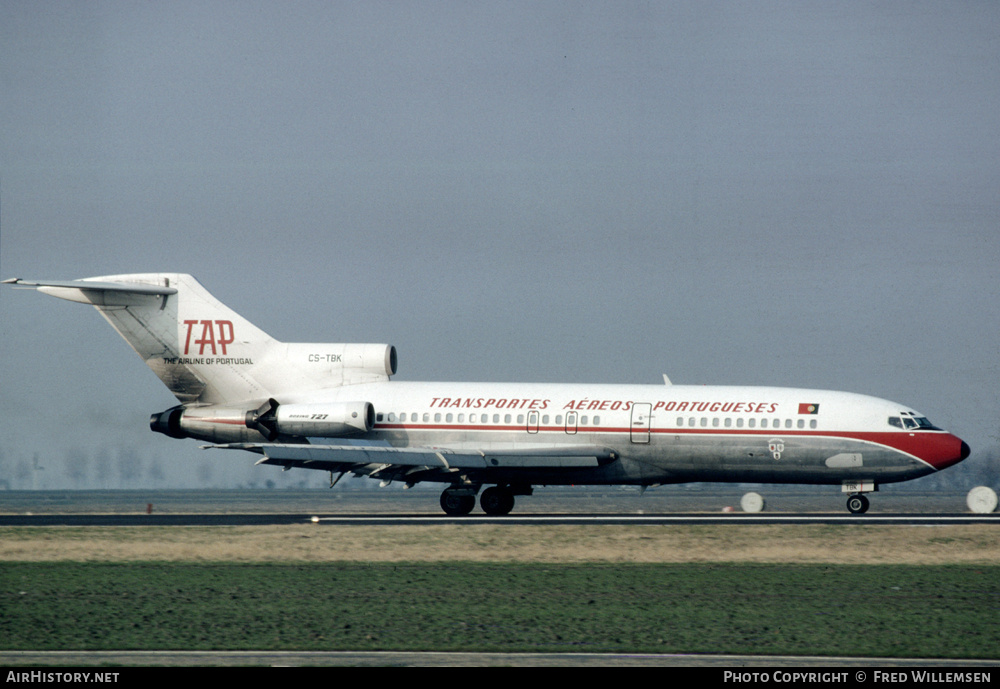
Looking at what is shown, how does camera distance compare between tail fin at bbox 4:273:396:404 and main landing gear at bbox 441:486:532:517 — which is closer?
main landing gear at bbox 441:486:532:517

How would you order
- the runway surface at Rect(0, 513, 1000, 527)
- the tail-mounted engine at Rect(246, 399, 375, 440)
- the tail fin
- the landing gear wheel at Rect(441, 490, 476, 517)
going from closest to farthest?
the runway surface at Rect(0, 513, 1000, 527), the tail-mounted engine at Rect(246, 399, 375, 440), the landing gear wheel at Rect(441, 490, 476, 517), the tail fin

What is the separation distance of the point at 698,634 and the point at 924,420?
80.2ft

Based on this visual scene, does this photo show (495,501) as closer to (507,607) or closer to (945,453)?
(945,453)

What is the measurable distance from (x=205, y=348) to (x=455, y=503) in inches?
450

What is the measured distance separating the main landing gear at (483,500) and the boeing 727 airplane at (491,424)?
0.05 meters

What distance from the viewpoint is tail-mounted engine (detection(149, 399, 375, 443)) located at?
40.0 m

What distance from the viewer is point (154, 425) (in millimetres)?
42844

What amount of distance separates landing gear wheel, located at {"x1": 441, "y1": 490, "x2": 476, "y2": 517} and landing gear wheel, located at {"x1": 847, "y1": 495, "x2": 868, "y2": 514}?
516 inches

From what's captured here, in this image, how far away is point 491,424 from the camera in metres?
40.0

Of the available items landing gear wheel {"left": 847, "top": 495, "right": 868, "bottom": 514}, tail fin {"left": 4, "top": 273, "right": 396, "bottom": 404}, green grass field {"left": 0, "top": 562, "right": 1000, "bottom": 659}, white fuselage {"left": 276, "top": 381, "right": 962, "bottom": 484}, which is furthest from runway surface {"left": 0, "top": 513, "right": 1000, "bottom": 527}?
green grass field {"left": 0, "top": 562, "right": 1000, "bottom": 659}

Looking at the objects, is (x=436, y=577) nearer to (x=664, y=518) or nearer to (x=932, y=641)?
(x=932, y=641)

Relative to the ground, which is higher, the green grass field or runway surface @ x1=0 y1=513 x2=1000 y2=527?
runway surface @ x1=0 y1=513 x2=1000 y2=527

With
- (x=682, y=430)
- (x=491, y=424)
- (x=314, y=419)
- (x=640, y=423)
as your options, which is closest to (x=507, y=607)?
(x=640, y=423)

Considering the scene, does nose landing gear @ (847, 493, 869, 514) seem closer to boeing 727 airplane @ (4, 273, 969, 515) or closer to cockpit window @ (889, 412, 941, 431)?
boeing 727 airplane @ (4, 273, 969, 515)
